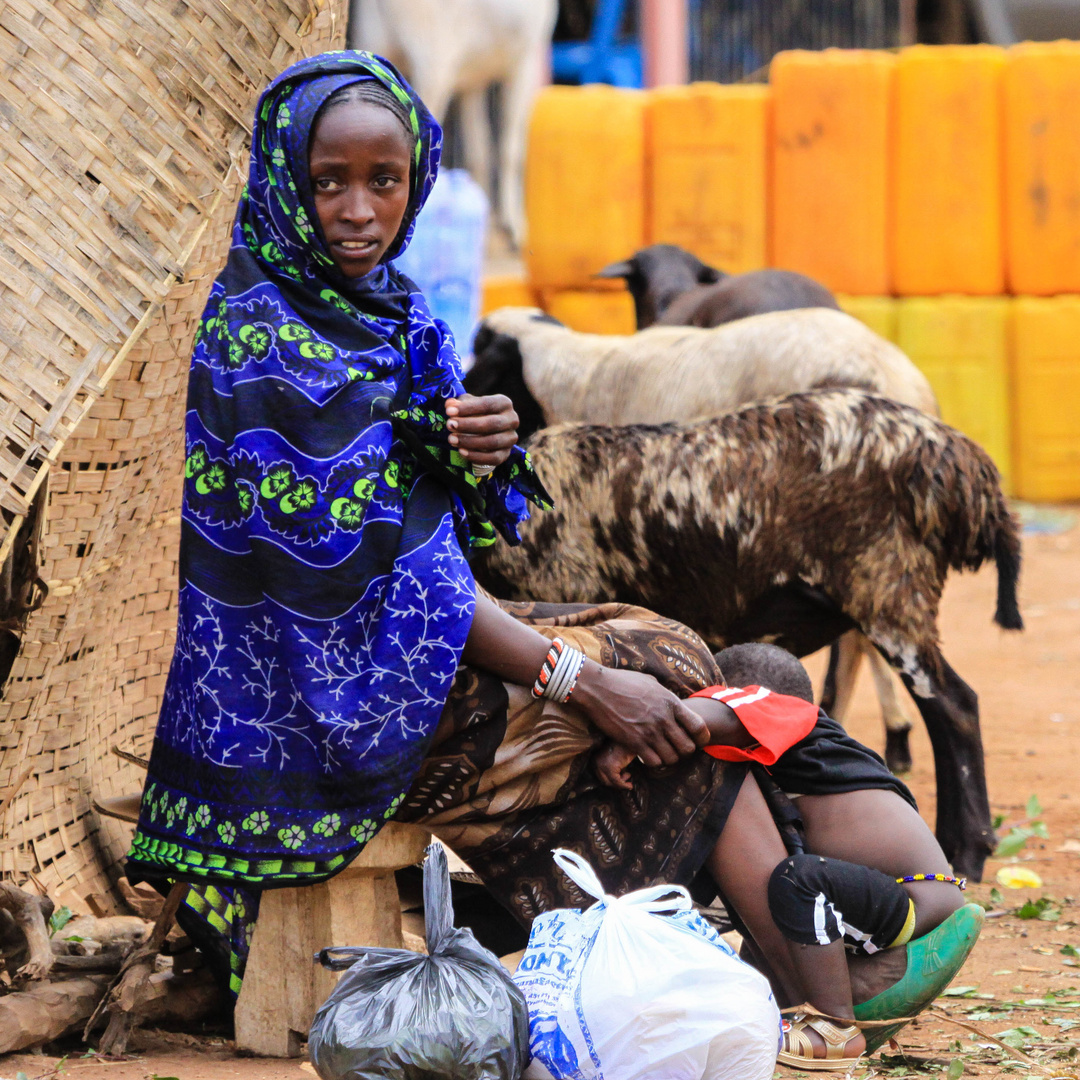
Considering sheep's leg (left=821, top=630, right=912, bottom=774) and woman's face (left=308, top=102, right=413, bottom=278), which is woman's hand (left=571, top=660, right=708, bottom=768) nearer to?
woman's face (left=308, top=102, right=413, bottom=278)

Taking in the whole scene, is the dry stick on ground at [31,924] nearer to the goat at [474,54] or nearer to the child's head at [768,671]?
the child's head at [768,671]

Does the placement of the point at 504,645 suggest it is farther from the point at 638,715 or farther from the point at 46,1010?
the point at 46,1010

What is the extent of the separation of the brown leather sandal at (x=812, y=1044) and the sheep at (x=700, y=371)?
263cm

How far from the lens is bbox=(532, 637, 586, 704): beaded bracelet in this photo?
96.1 inches

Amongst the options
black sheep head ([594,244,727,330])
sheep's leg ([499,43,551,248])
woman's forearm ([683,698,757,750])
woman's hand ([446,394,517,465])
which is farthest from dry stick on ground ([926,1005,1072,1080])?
sheep's leg ([499,43,551,248])

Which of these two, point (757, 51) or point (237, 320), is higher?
point (757, 51)

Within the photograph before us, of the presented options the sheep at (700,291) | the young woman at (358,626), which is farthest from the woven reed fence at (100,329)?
the sheep at (700,291)

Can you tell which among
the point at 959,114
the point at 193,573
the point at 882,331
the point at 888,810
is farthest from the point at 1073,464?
the point at 193,573

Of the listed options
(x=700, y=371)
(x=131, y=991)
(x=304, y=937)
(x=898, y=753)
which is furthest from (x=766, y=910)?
(x=898, y=753)

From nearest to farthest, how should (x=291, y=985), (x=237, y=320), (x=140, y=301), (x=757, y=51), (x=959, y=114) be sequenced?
(x=237, y=320), (x=291, y=985), (x=140, y=301), (x=959, y=114), (x=757, y=51)

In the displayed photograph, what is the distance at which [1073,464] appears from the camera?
417 inches

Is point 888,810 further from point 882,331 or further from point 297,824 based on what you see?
point 882,331

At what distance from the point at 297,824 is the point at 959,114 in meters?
9.19

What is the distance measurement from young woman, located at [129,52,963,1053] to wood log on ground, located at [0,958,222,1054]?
0.30 metres
